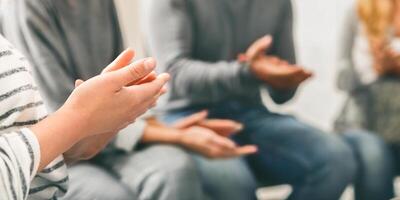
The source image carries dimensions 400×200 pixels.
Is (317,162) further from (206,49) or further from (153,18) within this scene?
(153,18)

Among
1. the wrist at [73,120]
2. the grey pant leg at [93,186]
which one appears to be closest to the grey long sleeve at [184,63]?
the grey pant leg at [93,186]

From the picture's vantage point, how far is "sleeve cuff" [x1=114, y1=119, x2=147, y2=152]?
1107 mm

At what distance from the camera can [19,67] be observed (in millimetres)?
749

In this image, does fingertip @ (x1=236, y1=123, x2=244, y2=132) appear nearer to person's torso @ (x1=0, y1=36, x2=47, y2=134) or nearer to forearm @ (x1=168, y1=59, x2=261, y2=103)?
forearm @ (x1=168, y1=59, x2=261, y2=103)

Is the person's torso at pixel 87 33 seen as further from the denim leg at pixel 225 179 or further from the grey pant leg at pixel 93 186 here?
the denim leg at pixel 225 179

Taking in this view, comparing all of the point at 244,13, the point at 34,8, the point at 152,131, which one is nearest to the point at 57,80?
the point at 34,8

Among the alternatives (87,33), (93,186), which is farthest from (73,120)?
(87,33)

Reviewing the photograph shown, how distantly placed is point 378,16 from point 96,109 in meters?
1.05

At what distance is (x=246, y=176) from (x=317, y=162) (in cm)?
18

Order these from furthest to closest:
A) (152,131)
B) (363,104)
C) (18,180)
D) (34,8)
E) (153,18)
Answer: (363,104)
(153,18)
(152,131)
(34,8)
(18,180)

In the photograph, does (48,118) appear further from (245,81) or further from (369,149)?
(369,149)

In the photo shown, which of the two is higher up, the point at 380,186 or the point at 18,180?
the point at 18,180

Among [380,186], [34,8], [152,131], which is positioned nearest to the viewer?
[34,8]

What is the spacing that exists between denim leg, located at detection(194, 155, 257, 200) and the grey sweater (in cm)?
17
